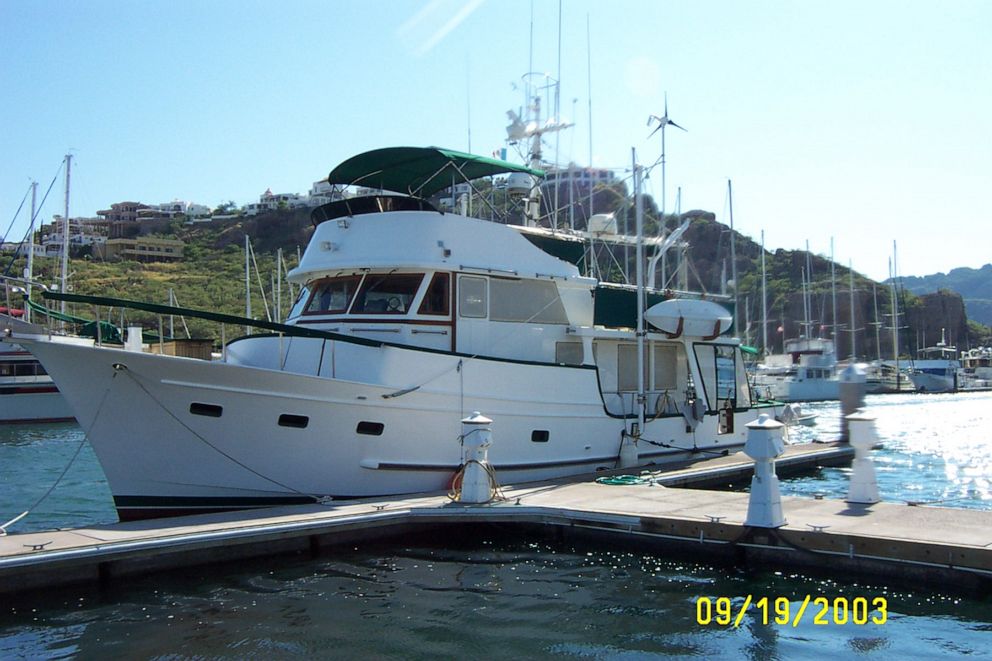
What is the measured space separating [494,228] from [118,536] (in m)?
6.48

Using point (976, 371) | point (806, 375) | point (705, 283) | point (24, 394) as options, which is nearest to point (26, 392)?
point (24, 394)

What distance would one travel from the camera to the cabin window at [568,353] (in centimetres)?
1289

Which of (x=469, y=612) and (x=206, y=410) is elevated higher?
(x=206, y=410)

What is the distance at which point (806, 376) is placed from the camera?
5300 centimetres

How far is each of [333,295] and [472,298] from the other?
1.97 metres

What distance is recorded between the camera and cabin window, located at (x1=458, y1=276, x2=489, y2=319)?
11.8 meters

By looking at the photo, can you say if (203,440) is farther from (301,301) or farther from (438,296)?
(438,296)

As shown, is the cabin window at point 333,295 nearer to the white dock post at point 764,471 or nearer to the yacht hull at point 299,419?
the yacht hull at point 299,419

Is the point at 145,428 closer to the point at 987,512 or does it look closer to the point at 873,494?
the point at 873,494

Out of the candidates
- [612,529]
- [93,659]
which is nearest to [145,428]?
[93,659]

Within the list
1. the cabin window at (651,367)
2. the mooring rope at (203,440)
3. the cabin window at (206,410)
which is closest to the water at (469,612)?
the mooring rope at (203,440)

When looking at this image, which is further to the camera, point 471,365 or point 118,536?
point 471,365

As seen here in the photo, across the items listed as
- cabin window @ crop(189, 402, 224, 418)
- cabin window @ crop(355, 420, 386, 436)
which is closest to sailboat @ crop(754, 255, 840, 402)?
cabin window @ crop(355, 420, 386, 436)

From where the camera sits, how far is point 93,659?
6.23m
